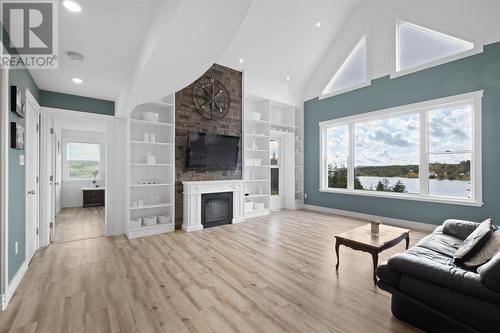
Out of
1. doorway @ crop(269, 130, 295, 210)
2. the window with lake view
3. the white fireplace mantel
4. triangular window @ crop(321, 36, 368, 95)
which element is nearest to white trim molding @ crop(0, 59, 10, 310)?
the white fireplace mantel

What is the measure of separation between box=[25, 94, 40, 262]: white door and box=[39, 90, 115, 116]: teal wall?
364 millimetres

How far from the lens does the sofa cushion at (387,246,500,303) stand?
154cm

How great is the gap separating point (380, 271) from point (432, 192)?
358cm

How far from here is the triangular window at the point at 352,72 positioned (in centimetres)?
568

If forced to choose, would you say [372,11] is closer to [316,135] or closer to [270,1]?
[270,1]

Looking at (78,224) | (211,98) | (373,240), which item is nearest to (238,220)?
(211,98)

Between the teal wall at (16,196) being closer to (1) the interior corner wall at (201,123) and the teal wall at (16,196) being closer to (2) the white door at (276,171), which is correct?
(1) the interior corner wall at (201,123)

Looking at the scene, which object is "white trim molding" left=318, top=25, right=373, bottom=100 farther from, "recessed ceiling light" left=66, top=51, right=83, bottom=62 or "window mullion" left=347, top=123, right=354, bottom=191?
"recessed ceiling light" left=66, top=51, right=83, bottom=62

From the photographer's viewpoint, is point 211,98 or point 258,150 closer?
point 211,98

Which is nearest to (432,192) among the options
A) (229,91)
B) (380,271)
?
(380,271)

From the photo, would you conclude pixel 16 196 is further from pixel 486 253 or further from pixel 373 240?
pixel 486 253

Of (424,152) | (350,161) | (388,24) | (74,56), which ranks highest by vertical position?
(388,24)

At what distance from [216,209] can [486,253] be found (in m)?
4.13

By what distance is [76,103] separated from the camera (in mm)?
4207
